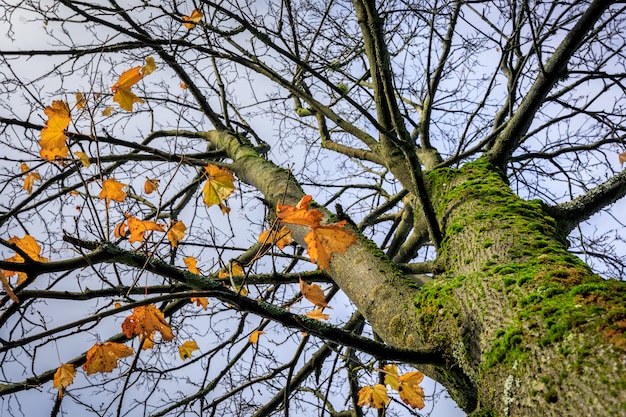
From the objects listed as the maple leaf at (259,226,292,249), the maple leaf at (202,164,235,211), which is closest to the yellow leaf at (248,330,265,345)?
the maple leaf at (259,226,292,249)

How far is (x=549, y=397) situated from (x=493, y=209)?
0.99 metres

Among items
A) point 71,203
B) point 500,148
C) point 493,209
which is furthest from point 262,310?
point 71,203

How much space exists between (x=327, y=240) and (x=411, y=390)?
2.94ft

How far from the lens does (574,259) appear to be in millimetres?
1302

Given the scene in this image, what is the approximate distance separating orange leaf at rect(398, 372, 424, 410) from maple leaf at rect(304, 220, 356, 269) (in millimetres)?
749

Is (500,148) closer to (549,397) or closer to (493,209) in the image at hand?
(493,209)

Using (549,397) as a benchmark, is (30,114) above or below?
above

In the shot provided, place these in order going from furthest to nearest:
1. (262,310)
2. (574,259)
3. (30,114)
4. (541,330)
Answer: (30,114) → (574,259) → (262,310) → (541,330)

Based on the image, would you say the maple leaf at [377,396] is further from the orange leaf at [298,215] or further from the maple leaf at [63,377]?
the maple leaf at [63,377]

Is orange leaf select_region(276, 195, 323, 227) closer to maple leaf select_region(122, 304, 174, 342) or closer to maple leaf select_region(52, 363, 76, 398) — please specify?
maple leaf select_region(122, 304, 174, 342)

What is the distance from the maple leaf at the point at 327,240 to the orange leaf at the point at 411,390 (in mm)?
749

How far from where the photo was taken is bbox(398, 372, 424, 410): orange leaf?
6.32 feet

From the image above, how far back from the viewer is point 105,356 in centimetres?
179

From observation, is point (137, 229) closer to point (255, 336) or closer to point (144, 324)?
point (144, 324)
